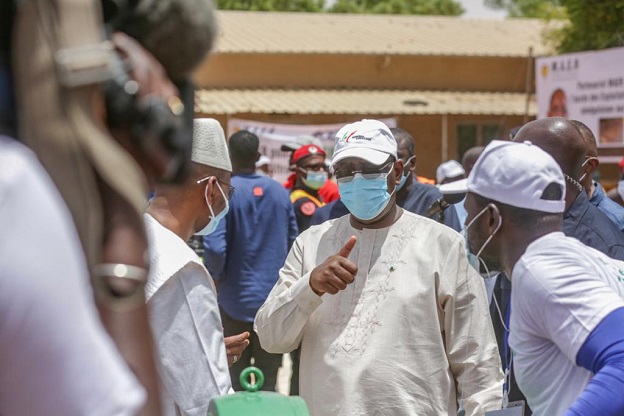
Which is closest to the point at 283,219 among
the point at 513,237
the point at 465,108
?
the point at 513,237

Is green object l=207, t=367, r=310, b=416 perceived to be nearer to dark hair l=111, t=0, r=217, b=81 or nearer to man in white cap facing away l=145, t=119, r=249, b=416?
A: man in white cap facing away l=145, t=119, r=249, b=416

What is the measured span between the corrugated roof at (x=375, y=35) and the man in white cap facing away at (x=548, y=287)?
19444mm

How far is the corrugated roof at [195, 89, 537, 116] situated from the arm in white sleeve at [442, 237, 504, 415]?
652 inches

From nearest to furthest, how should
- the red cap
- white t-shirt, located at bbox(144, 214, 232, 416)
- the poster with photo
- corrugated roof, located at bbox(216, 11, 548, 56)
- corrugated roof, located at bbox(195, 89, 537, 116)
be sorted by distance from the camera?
white t-shirt, located at bbox(144, 214, 232, 416)
the red cap
the poster with photo
corrugated roof, located at bbox(195, 89, 537, 116)
corrugated roof, located at bbox(216, 11, 548, 56)

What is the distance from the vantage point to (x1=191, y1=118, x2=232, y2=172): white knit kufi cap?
Answer: 3.85m

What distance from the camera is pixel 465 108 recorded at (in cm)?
2256

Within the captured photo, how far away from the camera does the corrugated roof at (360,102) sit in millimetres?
21234

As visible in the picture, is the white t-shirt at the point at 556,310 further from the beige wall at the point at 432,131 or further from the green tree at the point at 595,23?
the beige wall at the point at 432,131

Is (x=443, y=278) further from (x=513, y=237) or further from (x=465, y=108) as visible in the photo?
(x=465, y=108)

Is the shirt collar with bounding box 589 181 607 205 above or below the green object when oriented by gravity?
below

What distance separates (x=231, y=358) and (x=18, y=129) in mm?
2554

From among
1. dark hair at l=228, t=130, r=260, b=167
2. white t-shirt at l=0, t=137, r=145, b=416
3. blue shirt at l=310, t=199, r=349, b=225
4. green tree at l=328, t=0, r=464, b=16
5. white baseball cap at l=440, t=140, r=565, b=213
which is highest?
white t-shirt at l=0, t=137, r=145, b=416

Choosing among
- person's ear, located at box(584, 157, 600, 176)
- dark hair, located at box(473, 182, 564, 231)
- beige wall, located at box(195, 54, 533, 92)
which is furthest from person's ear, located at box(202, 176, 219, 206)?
beige wall, located at box(195, 54, 533, 92)

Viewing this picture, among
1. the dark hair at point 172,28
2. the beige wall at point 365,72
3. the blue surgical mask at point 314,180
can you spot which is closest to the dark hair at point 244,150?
the blue surgical mask at point 314,180
